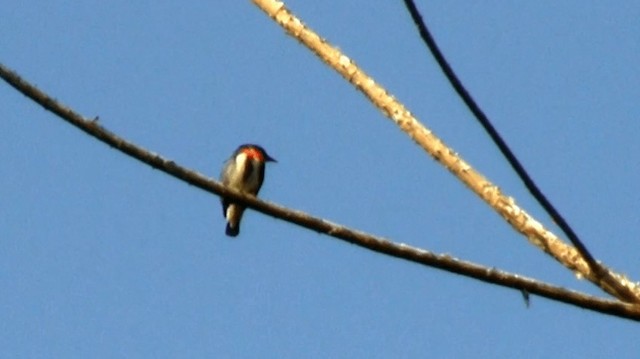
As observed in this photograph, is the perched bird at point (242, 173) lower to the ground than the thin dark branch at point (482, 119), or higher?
higher

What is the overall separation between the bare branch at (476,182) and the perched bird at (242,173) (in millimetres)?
6979

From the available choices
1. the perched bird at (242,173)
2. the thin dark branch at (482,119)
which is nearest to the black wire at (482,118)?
the thin dark branch at (482,119)

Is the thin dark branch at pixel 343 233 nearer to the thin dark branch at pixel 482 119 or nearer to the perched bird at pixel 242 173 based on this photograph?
the thin dark branch at pixel 482 119

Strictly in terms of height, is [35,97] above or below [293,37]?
below

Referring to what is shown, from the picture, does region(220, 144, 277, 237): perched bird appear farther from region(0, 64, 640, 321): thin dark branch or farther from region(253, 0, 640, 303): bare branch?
region(0, 64, 640, 321): thin dark branch

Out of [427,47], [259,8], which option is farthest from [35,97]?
[259,8]

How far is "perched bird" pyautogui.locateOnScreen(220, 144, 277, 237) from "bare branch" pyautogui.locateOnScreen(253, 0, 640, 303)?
22.9ft

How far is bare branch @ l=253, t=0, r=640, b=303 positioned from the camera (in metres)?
2.40

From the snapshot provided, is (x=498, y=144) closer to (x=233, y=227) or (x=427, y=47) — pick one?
(x=427, y=47)

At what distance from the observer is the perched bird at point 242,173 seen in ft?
32.8

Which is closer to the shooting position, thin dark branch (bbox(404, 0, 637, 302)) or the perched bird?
thin dark branch (bbox(404, 0, 637, 302))

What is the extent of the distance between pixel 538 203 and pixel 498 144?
0.13 metres

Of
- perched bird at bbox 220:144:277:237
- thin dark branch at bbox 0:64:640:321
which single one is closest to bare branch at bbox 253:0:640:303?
thin dark branch at bbox 0:64:640:321

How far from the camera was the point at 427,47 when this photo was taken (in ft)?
7.22
